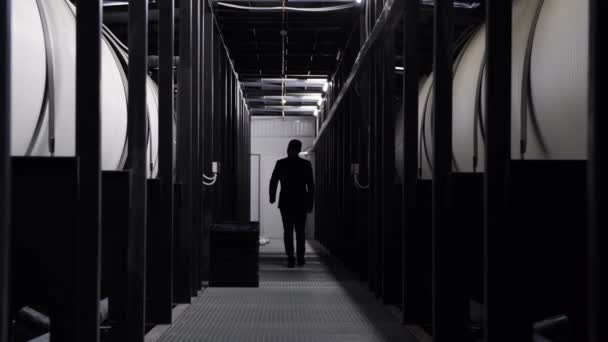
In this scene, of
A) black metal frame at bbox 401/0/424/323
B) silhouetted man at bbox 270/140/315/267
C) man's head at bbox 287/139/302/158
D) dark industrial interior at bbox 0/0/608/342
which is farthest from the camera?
silhouetted man at bbox 270/140/315/267

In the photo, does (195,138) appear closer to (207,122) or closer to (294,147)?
(207,122)

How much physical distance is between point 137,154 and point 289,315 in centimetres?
159

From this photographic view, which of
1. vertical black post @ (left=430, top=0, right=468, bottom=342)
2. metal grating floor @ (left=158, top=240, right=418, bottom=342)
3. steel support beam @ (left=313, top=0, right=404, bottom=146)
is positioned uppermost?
steel support beam @ (left=313, top=0, right=404, bottom=146)

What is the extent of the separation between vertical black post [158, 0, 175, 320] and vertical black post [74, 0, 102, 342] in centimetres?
151

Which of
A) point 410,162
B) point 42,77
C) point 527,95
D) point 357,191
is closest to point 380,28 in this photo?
point 410,162

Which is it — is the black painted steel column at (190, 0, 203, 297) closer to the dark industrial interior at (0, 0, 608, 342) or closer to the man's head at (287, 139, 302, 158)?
the dark industrial interior at (0, 0, 608, 342)

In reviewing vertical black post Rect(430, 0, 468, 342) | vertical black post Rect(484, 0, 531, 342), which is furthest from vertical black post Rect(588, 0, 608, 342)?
vertical black post Rect(430, 0, 468, 342)

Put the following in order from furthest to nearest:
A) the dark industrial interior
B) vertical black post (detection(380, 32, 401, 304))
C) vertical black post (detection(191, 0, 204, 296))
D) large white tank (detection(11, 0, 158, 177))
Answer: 1. vertical black post (detection(191, 0, 204, 296))
2. vertical black post (detection(380, 32, 401, 304))
3. large white tank (detection(11, 0, 158, 177))
4. the dark industrial interior

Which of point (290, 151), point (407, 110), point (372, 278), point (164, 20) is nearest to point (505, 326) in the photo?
point (407, 110)

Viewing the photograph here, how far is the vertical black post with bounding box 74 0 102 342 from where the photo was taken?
229 cm

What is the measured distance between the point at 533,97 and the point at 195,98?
9.32 ft

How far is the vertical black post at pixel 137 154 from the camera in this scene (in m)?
3.14

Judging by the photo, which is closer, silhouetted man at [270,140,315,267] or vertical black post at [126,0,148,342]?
vertical black post at [126,0,148,342]

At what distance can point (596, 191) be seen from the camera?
1476 millimetres
